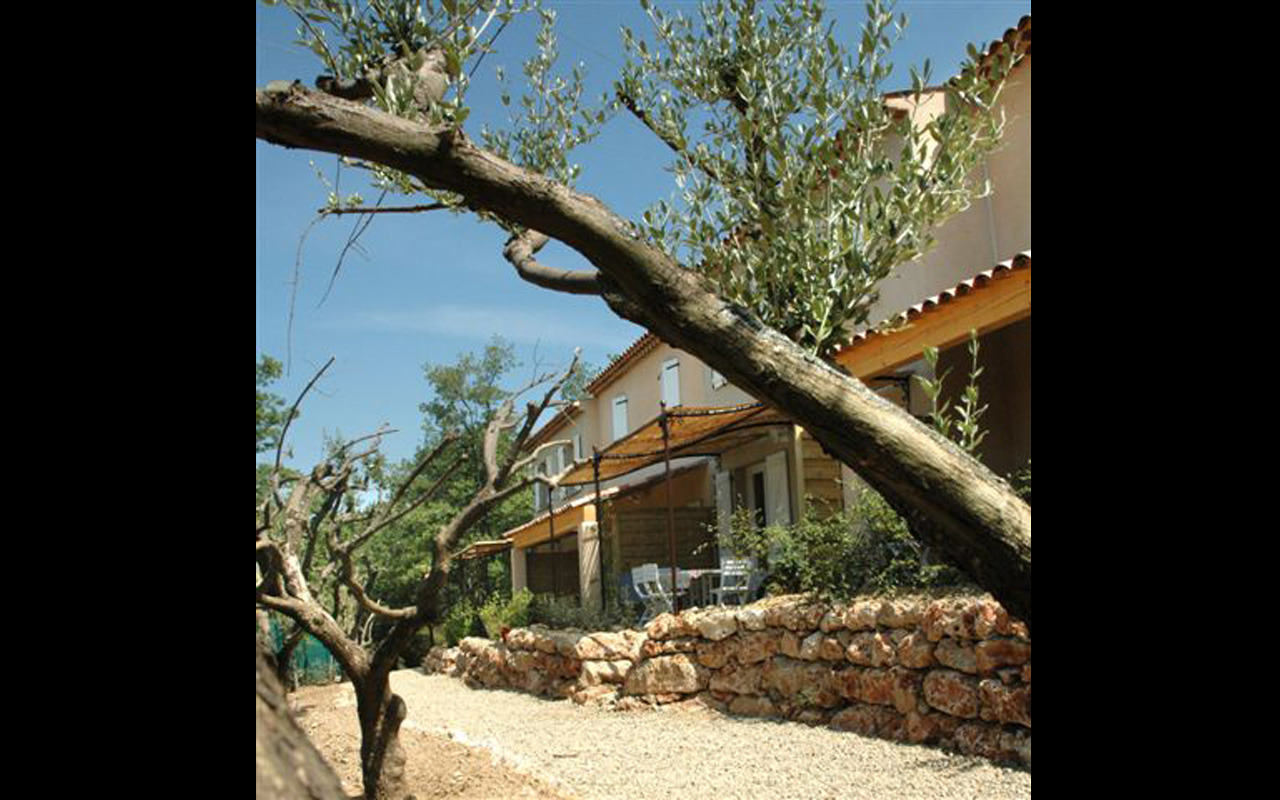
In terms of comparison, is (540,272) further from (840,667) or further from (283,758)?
(840,667)

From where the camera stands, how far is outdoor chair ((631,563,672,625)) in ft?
50.1

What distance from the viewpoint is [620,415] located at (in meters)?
26.2

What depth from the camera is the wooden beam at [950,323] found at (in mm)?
8852

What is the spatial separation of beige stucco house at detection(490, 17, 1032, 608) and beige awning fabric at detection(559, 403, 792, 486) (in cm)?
4

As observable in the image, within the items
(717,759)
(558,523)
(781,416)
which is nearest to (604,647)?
(717,759)

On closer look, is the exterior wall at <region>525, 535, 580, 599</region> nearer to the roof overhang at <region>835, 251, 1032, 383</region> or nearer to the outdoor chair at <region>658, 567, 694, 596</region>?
the outdoor chair at <region>658, 567, 694, 596</region>

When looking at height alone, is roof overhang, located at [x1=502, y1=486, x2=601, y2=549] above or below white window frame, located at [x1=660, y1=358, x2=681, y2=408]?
below

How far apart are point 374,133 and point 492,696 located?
14.4 metres

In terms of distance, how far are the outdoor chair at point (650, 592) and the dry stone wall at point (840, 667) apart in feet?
4.63

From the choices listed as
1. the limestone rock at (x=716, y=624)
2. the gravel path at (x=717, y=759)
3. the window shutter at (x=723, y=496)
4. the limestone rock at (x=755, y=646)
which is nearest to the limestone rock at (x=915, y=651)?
the gravel path at (x=717, y=759)

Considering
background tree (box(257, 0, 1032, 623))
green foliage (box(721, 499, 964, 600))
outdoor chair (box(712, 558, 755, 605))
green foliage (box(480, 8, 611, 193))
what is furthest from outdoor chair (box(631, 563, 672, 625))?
background tree (box(257, 0, 1032, 623))

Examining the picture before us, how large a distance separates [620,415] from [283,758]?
24.9 meters

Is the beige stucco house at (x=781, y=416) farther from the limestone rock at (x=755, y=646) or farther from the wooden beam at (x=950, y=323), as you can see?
the limestone rock at (x=755, y=646)
